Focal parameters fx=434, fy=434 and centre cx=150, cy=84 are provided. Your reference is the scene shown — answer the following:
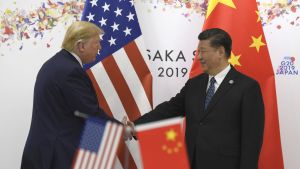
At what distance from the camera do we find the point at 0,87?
2832 millimetres

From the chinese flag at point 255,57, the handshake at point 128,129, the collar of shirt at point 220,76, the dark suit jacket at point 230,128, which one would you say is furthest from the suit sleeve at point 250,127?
the handshake at point 128,129

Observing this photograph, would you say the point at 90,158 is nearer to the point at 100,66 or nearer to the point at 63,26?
the point at 100,66

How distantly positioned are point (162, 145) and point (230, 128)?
0.75 meters

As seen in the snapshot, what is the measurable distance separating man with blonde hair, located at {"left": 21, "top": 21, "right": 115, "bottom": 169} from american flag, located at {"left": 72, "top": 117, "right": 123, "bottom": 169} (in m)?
0.49

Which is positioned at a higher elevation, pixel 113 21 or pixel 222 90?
pixel 113 21

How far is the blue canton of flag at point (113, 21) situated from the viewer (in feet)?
8.48

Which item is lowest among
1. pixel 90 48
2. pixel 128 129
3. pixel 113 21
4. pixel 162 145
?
pixel 128 129

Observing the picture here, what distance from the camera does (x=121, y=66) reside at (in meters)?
2.63

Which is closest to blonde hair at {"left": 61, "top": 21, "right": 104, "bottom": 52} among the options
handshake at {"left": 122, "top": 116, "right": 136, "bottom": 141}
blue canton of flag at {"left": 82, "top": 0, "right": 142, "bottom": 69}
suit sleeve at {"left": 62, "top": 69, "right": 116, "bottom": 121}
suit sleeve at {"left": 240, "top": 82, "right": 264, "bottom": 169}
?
suit sleeve at {"left": 62, "top": 69, "right": 116, "bottom": 121}

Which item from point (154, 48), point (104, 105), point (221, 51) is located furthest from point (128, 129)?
point (154, 48)

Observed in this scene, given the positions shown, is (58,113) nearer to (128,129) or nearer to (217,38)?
(128,129)

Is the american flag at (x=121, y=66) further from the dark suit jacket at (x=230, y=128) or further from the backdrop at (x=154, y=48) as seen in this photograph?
the dark suit jacket at (x=230, y=128)

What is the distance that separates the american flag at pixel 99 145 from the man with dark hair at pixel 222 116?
2.41 feet

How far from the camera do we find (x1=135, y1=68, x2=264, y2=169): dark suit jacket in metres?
2.16
